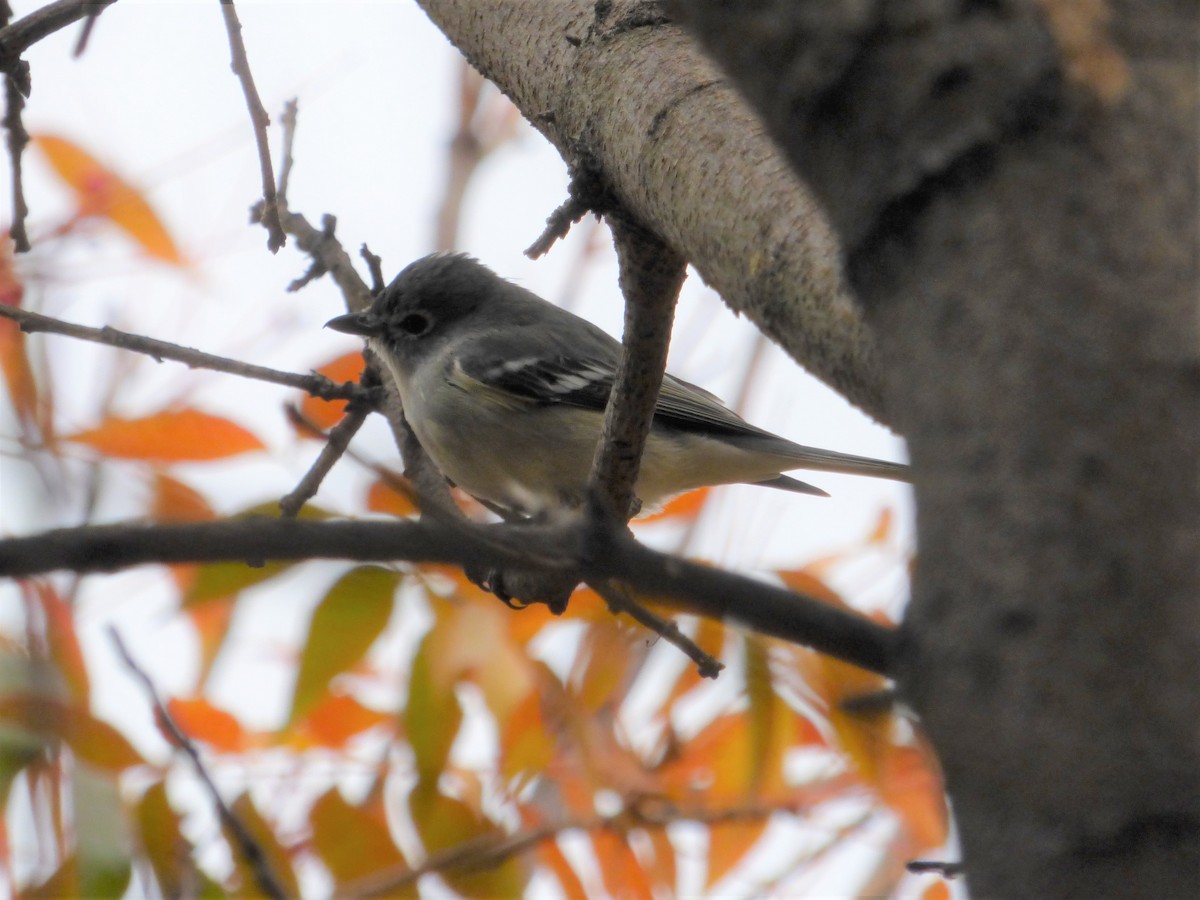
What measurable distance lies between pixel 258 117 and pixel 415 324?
2984 mm

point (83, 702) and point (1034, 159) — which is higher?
point (83, 702)

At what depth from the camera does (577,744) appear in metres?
3.38

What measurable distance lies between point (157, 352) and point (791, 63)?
2460 millimetres

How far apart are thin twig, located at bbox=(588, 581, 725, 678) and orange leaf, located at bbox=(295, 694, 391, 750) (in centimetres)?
175

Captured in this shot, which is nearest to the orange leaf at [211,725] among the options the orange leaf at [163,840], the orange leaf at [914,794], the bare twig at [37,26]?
the orange leaf at [163,840]

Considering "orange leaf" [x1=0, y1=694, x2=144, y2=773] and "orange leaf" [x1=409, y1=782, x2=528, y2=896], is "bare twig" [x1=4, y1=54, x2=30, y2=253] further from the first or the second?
"orange leaf" [x1=409, y1=782, x2=528, y2=896]

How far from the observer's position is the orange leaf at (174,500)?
3.22m

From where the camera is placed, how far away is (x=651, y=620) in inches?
77.0

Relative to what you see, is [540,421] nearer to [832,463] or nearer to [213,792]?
[832,463]

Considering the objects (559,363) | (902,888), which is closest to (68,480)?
(559,363)

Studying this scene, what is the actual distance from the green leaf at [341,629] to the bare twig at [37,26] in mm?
1545

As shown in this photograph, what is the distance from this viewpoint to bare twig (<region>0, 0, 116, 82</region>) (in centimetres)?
290

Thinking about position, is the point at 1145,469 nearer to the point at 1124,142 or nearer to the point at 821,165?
the point at 1124,142

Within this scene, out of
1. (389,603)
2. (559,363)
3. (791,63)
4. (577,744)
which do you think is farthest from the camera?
(559,363)
